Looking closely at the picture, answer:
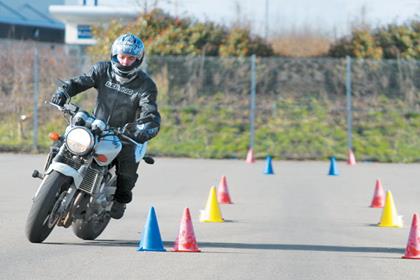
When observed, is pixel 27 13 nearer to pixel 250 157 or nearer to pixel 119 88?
pixel 250 157

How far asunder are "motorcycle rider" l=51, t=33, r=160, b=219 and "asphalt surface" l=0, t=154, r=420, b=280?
2.34ft

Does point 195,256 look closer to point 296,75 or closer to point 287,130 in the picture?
point 287,130

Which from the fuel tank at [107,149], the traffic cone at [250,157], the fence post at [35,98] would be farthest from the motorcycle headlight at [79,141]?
the fence post at [35,98]

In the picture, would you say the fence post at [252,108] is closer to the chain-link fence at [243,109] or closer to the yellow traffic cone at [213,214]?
the chain-link fence at [243,109]

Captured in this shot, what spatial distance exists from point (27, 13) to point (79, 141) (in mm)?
50629

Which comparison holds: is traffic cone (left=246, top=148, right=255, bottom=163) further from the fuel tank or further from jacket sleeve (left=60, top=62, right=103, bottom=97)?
the fuel tank

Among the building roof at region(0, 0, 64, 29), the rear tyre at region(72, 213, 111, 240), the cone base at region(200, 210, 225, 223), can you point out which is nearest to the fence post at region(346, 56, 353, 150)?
the cone base at region(200, 210, 225, 223)

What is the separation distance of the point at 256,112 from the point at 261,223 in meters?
17.1

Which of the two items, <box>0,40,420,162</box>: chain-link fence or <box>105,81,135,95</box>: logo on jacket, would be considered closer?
<box>105,81,135,95</box>: logo on jacket

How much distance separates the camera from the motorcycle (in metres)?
10.0

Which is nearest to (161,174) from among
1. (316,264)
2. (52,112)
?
(52,112)

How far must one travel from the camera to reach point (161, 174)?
22.0 m

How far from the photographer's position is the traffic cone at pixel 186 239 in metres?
10.3

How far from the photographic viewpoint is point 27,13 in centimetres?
5962
